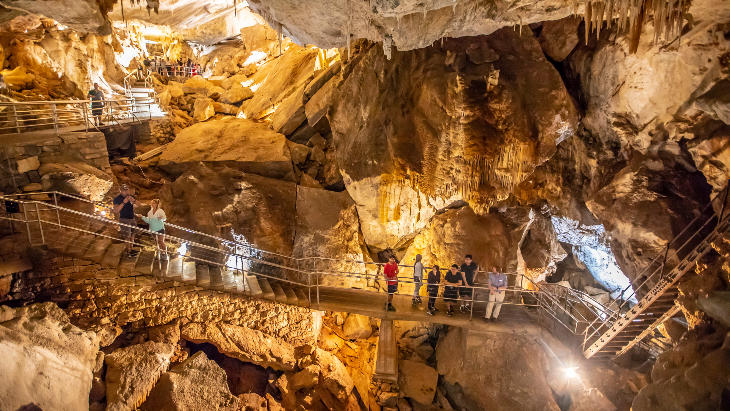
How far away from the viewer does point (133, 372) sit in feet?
19.1

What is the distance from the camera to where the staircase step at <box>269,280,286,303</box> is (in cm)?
739

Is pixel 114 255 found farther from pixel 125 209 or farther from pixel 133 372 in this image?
pixel 133 372

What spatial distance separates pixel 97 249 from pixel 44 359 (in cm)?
206

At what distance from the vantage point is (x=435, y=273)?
26.0 feet

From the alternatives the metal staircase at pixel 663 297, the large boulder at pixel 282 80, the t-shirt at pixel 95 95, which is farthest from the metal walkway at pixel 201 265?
the large boulder at pixel 282 80

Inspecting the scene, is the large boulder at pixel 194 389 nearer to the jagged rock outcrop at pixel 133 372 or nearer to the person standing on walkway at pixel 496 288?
the jagged rock outcrop at pixel 133 372

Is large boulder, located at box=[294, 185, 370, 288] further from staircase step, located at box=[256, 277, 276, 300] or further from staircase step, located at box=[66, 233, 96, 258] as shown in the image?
staircase step, located at box=[66, 233, 96, 258]

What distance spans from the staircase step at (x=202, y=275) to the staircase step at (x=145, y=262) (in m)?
0.75

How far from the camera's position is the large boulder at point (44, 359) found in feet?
13.8

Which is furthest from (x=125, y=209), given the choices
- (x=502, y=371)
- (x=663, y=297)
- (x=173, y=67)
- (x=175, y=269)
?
(x=173, y=67)

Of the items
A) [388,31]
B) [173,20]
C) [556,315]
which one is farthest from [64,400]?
[173,20]

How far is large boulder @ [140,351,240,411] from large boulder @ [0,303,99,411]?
0.98 m

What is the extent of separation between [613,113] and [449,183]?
140 inches

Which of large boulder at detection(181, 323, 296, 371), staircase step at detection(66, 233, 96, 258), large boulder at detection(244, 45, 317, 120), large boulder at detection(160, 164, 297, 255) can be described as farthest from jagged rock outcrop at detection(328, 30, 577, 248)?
staircase step at detection(66, 233, 96, 258)
